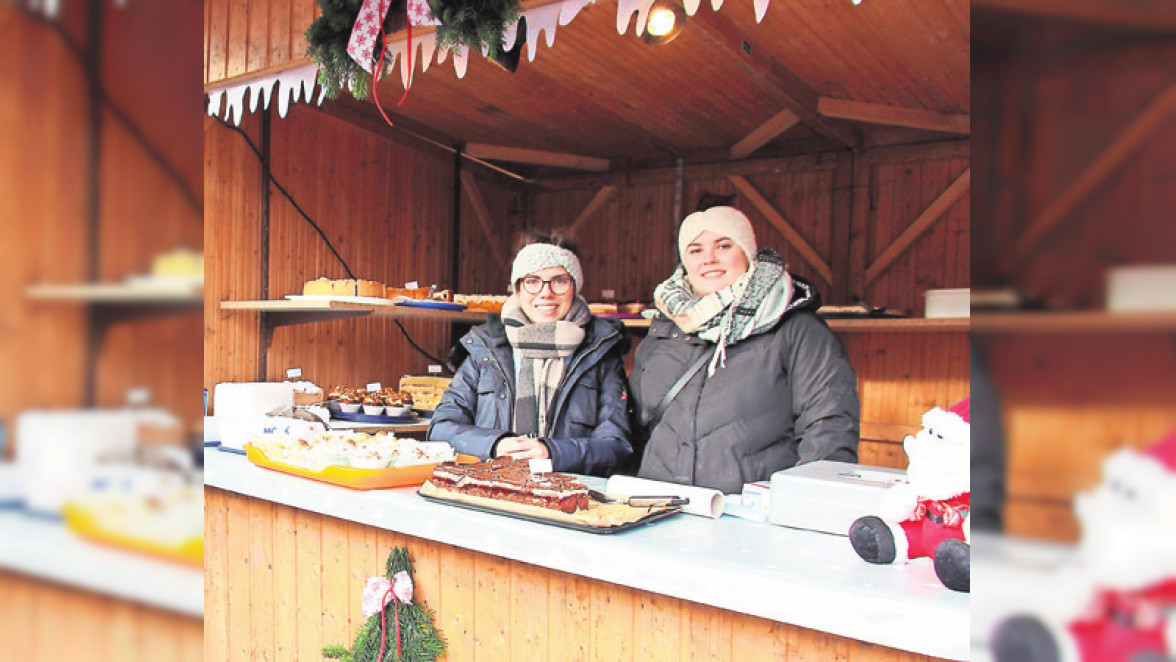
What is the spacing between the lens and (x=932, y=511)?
143cm

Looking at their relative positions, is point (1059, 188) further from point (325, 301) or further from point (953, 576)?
point (325, 301)

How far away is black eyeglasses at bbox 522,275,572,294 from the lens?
9.87ft

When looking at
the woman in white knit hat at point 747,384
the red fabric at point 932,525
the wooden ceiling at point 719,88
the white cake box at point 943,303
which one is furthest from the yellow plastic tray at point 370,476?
the white cake box at point 943,303

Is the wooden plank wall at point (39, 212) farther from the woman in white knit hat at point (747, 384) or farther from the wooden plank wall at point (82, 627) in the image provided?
the woman in white knit hat at point (747, 384)

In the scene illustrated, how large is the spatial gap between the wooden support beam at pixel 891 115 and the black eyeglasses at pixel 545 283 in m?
3.22

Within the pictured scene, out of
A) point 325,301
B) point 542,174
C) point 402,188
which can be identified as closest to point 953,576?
point 325,301

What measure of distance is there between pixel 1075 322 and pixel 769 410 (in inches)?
86.7

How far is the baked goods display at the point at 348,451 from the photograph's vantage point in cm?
224

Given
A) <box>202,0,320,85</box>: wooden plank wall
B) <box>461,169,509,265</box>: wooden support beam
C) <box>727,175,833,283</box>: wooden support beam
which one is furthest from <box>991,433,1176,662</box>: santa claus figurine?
<box>461,169,509,265</box>: wooden support beam

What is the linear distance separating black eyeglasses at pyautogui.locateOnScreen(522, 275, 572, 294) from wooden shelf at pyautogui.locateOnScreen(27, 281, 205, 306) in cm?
275

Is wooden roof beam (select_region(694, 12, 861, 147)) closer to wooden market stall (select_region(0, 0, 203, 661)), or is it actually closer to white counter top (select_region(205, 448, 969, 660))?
white counter top (select_region(205, 448, 969, 660))

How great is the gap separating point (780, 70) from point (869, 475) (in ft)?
11.8

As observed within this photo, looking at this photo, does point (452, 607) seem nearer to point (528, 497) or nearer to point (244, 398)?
point (528, 497)

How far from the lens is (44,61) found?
0.25 metres
